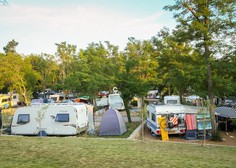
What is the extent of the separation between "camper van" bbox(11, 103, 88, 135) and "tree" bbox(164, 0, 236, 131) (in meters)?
7.87

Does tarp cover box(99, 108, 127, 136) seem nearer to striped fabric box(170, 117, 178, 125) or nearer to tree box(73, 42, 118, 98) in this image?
striped fabric box(170, 117, 178, 125)

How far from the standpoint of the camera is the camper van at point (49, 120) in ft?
51.2

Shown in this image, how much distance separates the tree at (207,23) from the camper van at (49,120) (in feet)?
25.8

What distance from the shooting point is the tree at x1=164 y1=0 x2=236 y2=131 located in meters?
14.4

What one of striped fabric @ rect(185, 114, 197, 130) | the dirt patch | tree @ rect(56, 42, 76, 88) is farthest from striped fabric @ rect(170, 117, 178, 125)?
tree @ rect(56, 42, 76, 88)

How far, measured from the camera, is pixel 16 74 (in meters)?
38.8

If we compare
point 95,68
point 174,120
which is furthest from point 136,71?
point 174,120

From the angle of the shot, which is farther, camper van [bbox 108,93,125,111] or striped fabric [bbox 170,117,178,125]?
camper van [bbox 108,93,125,111]

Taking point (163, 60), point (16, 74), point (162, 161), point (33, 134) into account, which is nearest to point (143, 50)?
point (163, 60)

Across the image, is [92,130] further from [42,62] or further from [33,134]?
[42,62]

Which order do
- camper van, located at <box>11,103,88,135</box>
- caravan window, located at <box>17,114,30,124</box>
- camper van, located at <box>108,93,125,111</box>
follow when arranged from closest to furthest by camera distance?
camper van, located at <box>11,103,88,135</box>
caravan window, located at <box>17,114,30,124</box>
camper van, located at <box>108,93,125,111</box>

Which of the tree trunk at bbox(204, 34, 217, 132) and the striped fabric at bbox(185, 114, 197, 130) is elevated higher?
the tree trunk at bbox(204, 34, 217, 132)

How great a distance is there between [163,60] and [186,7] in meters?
11.0

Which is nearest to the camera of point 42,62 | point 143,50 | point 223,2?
point 223,2
